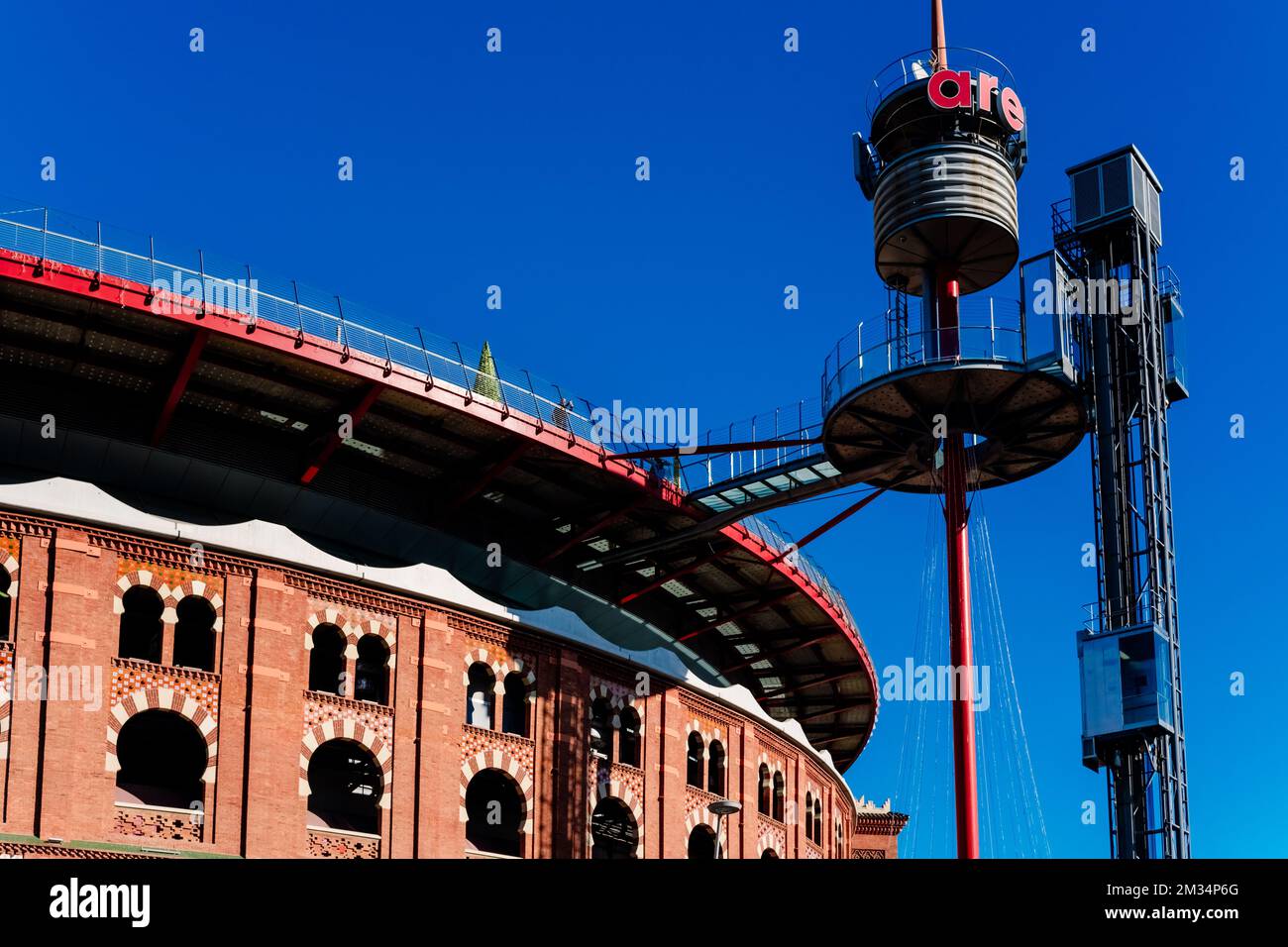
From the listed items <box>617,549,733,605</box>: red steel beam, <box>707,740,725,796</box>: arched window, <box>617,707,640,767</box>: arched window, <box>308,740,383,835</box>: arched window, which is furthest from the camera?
<box>617,549,733,605</box>: red steel beam

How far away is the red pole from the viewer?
48.0 m

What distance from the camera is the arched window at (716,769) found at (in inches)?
2157

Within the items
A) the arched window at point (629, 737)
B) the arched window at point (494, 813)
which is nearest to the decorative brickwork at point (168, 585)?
the arched window at point (494, 813)

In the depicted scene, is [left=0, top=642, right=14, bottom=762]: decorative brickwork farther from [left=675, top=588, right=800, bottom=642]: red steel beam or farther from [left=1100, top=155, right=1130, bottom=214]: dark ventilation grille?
[left=1100, top=155, right=1130, bottom=214]: dark ventilation grille

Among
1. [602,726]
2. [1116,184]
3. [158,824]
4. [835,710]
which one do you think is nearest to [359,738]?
[158,824]

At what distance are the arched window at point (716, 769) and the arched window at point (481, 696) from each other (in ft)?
30.7

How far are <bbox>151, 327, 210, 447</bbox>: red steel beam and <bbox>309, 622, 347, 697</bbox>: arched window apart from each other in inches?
246

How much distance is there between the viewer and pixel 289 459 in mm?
47688

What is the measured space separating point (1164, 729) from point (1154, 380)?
1118cm

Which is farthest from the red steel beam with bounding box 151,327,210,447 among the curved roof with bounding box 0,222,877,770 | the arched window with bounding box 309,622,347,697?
the arched window with bounding box 309,622,347,697

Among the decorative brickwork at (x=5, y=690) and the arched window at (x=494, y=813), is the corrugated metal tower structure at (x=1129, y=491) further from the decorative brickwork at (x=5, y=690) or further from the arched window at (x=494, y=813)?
the decorative brickwork at (x=5, y=690)
